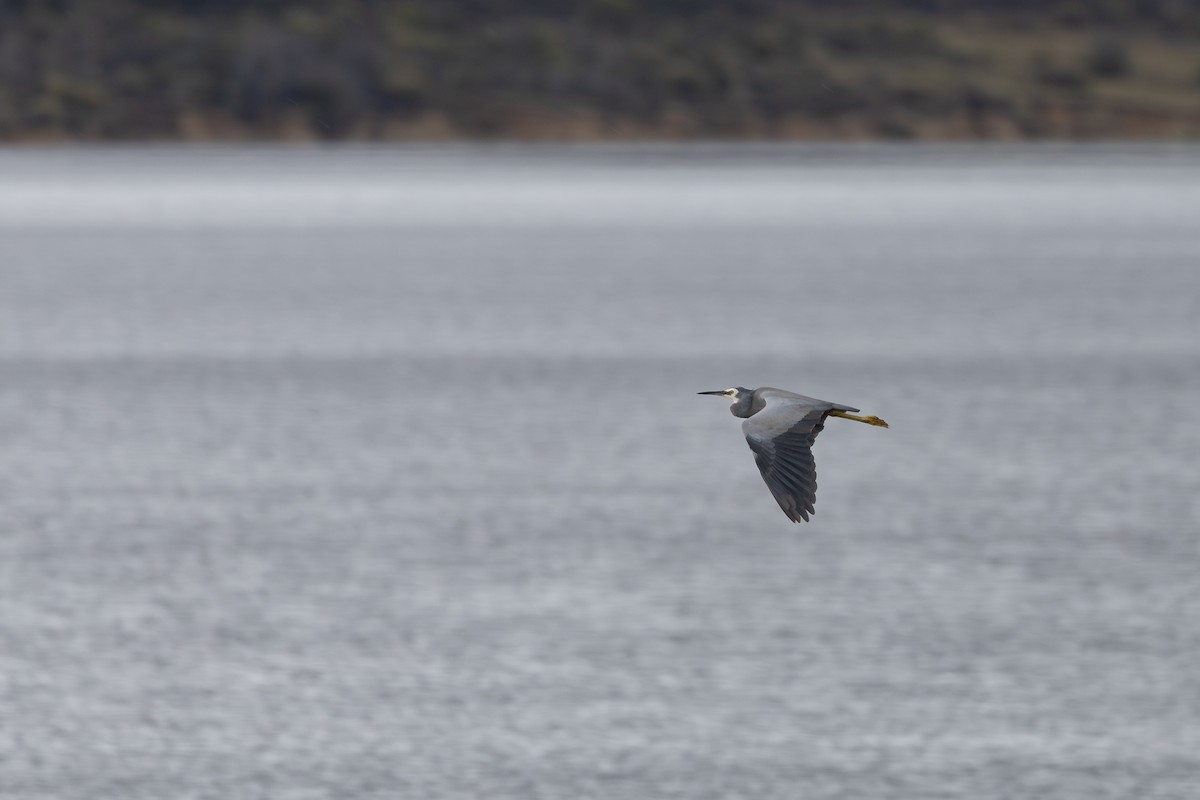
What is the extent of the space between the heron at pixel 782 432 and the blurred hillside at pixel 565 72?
13829 cm

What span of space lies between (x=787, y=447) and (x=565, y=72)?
142625 mm

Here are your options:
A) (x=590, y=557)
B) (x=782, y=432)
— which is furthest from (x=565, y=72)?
(x=782, y=432)

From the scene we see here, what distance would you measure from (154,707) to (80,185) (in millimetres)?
169850

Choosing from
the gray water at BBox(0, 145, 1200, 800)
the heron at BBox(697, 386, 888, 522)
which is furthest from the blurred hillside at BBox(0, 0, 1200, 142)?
the heron at BBox(697, 386, 888, 522)

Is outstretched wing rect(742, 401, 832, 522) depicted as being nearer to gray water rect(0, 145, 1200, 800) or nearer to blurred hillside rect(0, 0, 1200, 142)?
gray water rect(0, 145, 1200, 800)

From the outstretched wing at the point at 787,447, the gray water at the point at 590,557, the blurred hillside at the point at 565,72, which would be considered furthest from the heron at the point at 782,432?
the blurred hillside at the point at 565,72

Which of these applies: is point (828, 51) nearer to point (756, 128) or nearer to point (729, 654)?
point (756, 128)

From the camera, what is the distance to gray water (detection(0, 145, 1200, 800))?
16.6 meters

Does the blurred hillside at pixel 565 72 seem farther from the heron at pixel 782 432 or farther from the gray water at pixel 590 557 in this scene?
the heron at pixel 782 432

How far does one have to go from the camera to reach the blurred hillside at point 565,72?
148250 millimetres

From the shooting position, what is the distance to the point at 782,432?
8367 mm

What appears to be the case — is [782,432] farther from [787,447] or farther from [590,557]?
[590,557]

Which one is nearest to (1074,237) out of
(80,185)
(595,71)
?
(595,71)

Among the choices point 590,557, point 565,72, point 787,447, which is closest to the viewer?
point 787,447
